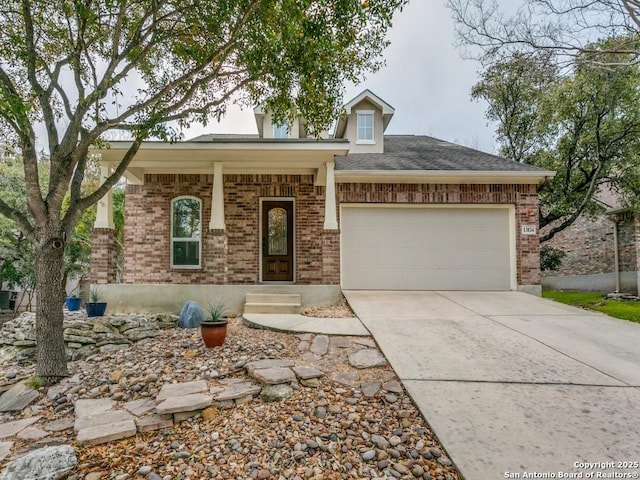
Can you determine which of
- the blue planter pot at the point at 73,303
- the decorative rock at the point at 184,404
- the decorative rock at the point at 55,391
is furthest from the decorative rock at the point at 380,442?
the blue planter pot at the point at 73,303

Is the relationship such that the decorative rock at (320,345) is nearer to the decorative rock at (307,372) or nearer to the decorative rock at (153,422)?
the decorative rock at (307,372)

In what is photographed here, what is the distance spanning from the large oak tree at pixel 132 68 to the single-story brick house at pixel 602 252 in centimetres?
1011

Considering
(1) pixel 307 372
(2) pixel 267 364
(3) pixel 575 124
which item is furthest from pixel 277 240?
(3) pixel 575 124

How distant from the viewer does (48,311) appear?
4.41m

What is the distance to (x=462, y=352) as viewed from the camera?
163 inches

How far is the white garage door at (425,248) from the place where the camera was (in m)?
8.80

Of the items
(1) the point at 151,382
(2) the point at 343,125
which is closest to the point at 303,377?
(1) the point at 151,382

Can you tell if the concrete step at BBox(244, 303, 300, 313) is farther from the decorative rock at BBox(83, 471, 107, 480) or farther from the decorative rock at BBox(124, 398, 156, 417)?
the decorative rock at BBox(83, 471, 107, 480)

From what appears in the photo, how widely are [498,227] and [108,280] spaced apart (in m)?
8.96

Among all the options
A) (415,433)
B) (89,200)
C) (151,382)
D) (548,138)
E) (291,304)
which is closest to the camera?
(415,433)

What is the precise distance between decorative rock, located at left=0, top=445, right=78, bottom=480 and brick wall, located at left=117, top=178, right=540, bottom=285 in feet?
19.4

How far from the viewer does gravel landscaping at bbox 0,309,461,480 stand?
2.44 meters

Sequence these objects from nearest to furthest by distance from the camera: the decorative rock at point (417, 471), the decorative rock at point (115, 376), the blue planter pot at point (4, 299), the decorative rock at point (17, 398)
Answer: the decorative rock at point (417, 471)
the decorative rock at point (17, 398)
the decorative rock at point (115, 376)
the blue planter pot at point (4, 299)

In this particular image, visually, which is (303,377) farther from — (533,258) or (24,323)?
(533,258)
